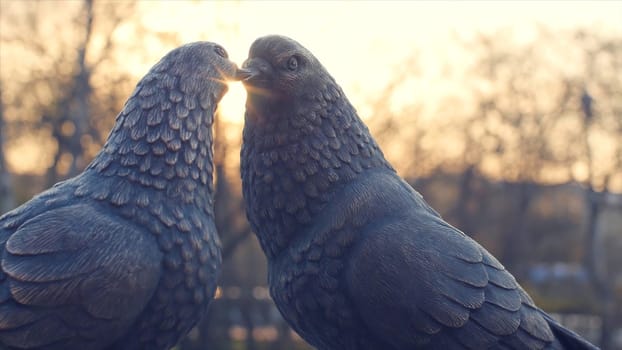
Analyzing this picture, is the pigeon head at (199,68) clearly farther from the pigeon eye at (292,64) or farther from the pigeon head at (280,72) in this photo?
the pigeon eye at (292,64)

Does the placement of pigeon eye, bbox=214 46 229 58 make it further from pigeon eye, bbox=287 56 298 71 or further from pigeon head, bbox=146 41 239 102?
pigeon eye, bbox=287 56 298 71

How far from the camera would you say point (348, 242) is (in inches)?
94.7

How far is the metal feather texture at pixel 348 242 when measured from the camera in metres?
2.29

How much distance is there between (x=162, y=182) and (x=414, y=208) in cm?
96

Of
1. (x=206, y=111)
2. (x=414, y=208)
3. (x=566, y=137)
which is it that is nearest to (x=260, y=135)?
(x=206, y=111)

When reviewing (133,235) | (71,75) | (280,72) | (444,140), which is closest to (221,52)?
(280,72)

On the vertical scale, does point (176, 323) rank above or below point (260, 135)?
below

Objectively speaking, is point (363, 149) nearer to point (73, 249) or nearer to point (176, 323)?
point (176, 323)

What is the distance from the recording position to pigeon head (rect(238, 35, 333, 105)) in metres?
2.50

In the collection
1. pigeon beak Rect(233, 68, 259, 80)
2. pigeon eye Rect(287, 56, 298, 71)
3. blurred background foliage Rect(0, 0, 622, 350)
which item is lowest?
blurred background foliage Rect(0, 0, 622, 350)

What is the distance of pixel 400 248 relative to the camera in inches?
91.2

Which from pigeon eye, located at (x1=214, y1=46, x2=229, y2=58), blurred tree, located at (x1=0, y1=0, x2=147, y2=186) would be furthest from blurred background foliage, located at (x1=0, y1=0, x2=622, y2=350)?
pigeon eye, located at (x1=214, y1=46, x2=229, y2=58)

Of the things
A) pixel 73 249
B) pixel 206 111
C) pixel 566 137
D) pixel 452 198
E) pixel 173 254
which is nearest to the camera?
pixel 73 249

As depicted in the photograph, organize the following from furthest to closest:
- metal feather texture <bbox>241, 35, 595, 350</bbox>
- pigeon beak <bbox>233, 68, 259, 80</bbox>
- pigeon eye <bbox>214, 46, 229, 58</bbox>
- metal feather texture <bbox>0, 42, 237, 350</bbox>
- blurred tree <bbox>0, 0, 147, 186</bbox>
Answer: blurred tree <bbox>0, 0, 147, 186</bbox> < pigeon eye <bbox>214, 46, 229, 58</bbox> < pigeon beak <bbox>233, 68, 259, 80</bbox> < metal feather texture <bbox>241, 35, 595, 350</bbox> < metal feather texture <bbox>0, 42, 237, 350</bbox>
